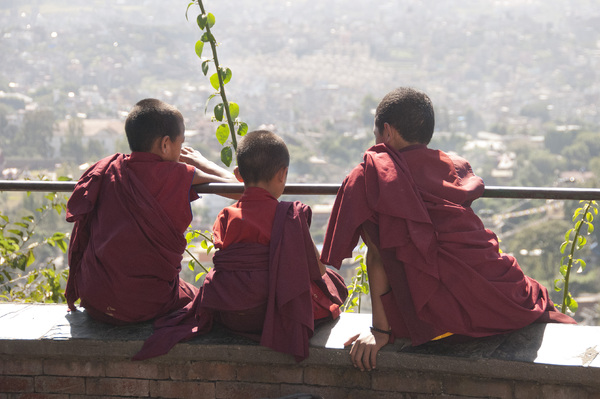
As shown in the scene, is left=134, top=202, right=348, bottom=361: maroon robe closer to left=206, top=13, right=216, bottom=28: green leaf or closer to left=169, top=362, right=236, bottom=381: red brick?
left=169, top=362, right=236, bottom=381: red brick

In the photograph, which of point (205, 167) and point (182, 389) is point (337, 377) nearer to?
point (182, 389)

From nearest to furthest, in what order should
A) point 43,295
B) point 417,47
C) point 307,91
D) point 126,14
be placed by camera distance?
point 43,295 < point 126,14 < point 307,91 < point 417,47

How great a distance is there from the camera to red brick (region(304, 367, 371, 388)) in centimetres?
262

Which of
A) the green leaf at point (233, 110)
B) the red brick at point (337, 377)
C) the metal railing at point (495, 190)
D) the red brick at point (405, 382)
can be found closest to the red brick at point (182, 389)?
the red brick at point (337, 377)

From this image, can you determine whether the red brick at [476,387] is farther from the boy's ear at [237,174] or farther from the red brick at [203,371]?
the boy's ear at [237,174]

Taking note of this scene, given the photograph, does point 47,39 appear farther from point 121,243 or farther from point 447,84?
point 121,243

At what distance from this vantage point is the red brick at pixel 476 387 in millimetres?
2492

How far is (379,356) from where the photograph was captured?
2561 millimetres

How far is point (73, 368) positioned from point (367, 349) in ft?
3.90

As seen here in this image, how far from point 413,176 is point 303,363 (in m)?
0.82

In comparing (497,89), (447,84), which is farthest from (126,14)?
(497,89)

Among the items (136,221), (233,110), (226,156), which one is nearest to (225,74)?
(233,110)

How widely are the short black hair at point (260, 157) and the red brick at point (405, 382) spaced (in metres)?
0.86

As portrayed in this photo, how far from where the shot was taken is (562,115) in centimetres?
3900
